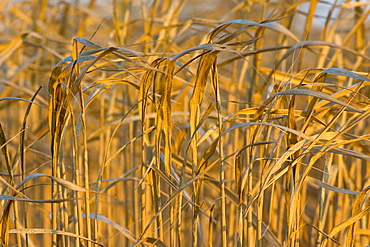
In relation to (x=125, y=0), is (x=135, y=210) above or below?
below

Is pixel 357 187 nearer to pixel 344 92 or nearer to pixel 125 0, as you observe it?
pixel 344 92

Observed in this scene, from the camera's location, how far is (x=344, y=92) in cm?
50

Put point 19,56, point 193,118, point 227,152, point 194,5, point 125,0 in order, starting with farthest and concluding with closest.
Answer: point 194,5 → point 19,56 → point 125,0 → point 227,152 → point 193,118

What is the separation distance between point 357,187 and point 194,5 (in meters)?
3.14

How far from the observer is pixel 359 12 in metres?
1.00

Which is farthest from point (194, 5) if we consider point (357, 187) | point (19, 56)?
point (357, 187)

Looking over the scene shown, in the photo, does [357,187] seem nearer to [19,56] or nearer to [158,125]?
[158,125]

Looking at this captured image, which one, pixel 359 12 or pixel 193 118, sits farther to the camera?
pixel 359 12

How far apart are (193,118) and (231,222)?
46 centimetres

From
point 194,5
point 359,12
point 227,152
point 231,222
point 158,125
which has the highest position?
point 194,5

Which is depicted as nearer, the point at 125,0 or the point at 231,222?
the point at 231,222

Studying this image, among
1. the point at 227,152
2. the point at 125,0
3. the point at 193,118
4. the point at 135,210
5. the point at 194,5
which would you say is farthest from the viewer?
the point at 194,5

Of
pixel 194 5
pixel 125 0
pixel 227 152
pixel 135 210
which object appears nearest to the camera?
pixel 135 210

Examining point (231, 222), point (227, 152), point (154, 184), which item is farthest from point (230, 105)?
point (154, 184)
